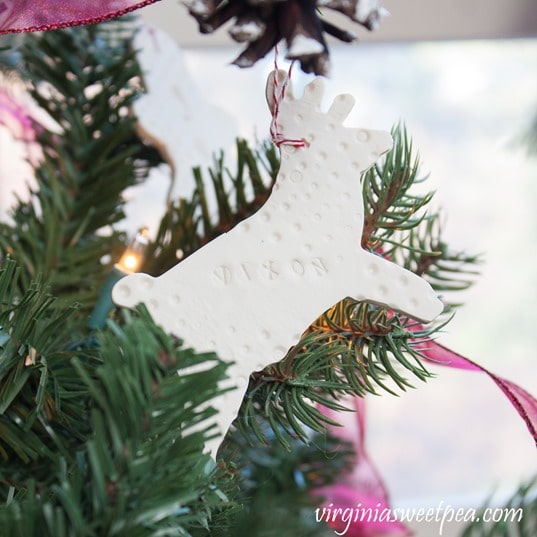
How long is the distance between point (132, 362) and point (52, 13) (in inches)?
5.4

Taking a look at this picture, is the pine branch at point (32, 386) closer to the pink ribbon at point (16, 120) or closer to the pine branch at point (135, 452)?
the pine branch at point (135, 452)

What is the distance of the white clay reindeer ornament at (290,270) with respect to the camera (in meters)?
0.21

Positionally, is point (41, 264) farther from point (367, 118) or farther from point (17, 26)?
point (367, 118)

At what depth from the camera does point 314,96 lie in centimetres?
23

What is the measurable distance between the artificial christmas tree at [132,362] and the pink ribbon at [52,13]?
0.08 m

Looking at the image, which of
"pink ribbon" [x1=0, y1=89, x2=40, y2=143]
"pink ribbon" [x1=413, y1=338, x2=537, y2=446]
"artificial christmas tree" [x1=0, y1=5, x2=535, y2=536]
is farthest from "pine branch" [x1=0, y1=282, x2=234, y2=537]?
"pink ribbon" [x1=0, y1=89, x2=40, y2=143]

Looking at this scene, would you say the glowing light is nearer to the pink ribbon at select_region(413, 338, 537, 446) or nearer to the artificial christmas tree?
the artificial christmas tree

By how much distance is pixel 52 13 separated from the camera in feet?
0.75

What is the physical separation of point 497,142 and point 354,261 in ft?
2.74

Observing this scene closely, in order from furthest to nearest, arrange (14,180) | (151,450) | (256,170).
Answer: (14,180) < (256,170) < (151,450)

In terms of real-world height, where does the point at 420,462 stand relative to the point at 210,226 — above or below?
below

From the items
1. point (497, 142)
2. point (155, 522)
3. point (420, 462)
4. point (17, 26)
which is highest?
point (17, 26)

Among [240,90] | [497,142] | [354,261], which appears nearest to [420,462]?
[497,142]

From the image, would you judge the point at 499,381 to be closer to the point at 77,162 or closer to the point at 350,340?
the point at 350,340
